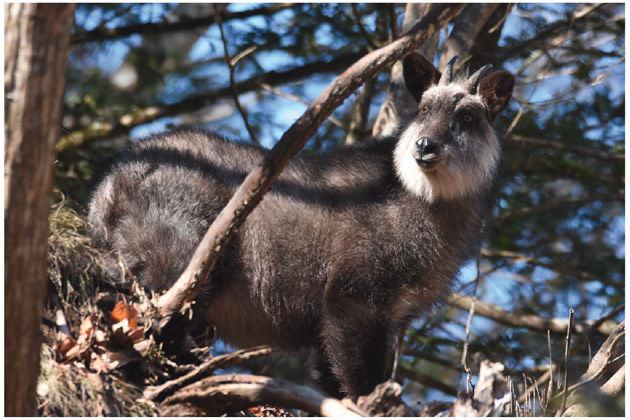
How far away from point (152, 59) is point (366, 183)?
4133 millimetres

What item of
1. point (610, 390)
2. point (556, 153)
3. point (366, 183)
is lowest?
point (610, 390)

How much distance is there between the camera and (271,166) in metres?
4.23

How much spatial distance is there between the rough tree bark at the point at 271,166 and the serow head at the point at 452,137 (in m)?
0.98

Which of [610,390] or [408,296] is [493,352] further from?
[610,390]

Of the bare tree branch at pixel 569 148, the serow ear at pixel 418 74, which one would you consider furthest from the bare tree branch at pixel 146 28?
the bare tree branch at pixel 569 148

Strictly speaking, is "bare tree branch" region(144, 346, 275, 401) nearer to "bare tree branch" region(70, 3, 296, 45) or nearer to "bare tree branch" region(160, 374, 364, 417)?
"bare tree branch" region(160, 374, 364, 417)

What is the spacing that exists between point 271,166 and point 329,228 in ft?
5.11

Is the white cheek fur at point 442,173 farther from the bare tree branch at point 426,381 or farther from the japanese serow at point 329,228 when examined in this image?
the bare tree branch at point 426,381

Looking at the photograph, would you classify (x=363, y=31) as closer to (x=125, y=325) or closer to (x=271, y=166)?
(x=271, y=166)

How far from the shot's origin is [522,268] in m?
9.21

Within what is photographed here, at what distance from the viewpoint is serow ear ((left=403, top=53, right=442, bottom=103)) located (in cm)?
612

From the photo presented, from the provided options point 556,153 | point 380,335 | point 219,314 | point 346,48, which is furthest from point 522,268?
point 219,314

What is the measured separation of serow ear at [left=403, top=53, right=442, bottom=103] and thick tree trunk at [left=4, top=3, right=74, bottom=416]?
377cm

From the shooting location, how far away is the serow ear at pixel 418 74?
6117 millimetres
